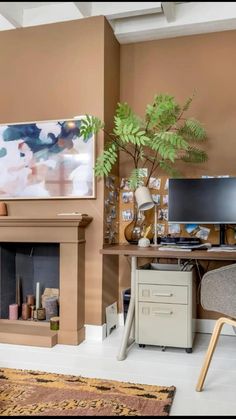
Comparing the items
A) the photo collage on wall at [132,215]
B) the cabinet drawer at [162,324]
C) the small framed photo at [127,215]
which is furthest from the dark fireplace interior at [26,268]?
the cabinet drawer at [162,324]

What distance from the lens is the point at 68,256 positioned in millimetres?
2699

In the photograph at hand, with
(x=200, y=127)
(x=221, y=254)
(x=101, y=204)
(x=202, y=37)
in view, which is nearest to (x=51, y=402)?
(x=221, y=254)

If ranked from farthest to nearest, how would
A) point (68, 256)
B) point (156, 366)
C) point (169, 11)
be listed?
point (169, 11) < point (68, 256) < point (156, 366)

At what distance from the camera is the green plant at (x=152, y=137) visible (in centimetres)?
258

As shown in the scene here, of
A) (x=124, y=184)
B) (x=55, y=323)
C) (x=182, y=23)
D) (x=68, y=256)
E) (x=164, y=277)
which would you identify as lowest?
(x=55, y=323)

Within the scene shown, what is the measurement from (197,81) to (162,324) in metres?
2.07

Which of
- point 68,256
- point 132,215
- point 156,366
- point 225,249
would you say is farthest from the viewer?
point 132,215

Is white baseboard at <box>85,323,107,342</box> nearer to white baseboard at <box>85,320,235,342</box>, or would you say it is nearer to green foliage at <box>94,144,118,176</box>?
white baseboard at <box>85,320,235,342</box>

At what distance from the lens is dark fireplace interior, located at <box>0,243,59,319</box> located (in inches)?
118

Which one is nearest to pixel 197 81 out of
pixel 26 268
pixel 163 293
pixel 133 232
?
pixel 133 232

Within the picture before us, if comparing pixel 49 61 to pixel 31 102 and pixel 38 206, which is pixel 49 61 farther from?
pixel 38 206

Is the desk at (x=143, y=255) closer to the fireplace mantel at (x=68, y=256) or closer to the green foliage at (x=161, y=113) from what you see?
the fireplace mantel at (x=68, y=256)

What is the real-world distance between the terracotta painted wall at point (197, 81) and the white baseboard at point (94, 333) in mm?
540

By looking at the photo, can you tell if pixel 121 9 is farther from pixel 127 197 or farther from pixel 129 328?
pixel 129 328
